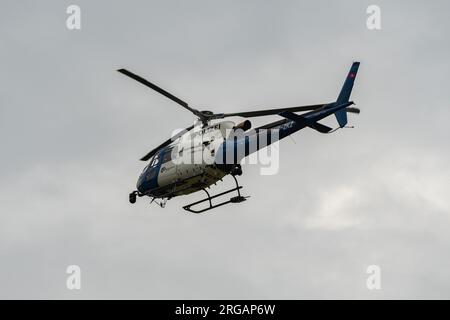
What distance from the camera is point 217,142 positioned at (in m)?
35.5

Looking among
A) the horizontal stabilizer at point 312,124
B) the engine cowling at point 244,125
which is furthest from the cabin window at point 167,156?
the horizontal stabilizer at point 312,124

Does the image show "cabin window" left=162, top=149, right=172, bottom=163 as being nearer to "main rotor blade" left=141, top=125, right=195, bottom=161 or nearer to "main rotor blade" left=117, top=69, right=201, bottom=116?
"main rotor blade" left=141, top=125, right=195, bottom=161

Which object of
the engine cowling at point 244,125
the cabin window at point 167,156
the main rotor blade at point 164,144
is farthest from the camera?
the main rotor blade at point 164,144

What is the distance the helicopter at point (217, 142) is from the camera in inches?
1350

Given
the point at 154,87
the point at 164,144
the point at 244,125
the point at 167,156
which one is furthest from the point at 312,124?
the point at 164,144

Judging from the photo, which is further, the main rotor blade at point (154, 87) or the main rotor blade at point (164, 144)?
the main rotor blade at point (164, 144)

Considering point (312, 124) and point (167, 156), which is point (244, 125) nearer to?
point (312, 124)

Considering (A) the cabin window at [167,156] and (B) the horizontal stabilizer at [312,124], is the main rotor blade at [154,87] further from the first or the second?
(B) the horizontal stabilizer at [312,124]

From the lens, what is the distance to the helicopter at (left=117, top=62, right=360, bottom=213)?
112 feet
